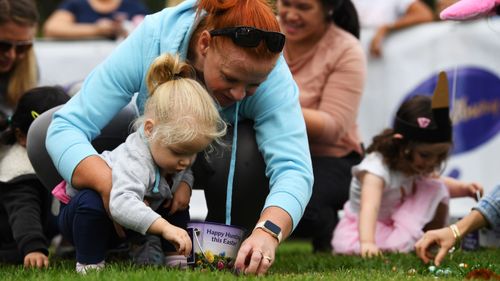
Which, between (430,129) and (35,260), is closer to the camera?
(35,260)

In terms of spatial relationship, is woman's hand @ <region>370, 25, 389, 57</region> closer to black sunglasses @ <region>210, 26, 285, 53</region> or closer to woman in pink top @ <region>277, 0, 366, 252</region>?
woman in pink top @ <region>277, 0, 366, 252</region>

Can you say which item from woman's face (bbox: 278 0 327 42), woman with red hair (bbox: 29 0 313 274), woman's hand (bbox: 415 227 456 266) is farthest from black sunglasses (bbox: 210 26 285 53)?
woman's face (bbox: 278 0 327 42)

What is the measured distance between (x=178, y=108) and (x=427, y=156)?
6.79 ft

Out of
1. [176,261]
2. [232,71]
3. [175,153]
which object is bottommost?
[176,261]

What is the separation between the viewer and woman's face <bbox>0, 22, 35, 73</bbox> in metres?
5.57

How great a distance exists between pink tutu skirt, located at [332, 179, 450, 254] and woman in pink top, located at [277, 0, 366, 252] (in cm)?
13

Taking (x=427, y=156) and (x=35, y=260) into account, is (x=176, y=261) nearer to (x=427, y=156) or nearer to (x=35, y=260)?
(x=35, y=260)

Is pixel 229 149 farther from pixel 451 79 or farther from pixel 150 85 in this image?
pixel 451 79

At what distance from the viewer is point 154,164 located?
3.95 meters

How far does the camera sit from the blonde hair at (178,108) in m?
3.86

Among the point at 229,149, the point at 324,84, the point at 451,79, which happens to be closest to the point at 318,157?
the point at 324,84

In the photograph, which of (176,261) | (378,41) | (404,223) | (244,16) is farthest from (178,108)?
(378,41)

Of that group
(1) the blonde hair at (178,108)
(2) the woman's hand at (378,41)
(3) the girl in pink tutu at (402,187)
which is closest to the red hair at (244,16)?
(1) the blonde hair at (178,108)

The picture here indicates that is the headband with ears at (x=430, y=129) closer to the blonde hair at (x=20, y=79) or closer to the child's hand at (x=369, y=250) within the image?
the child's hand at (x=369, y=250)
